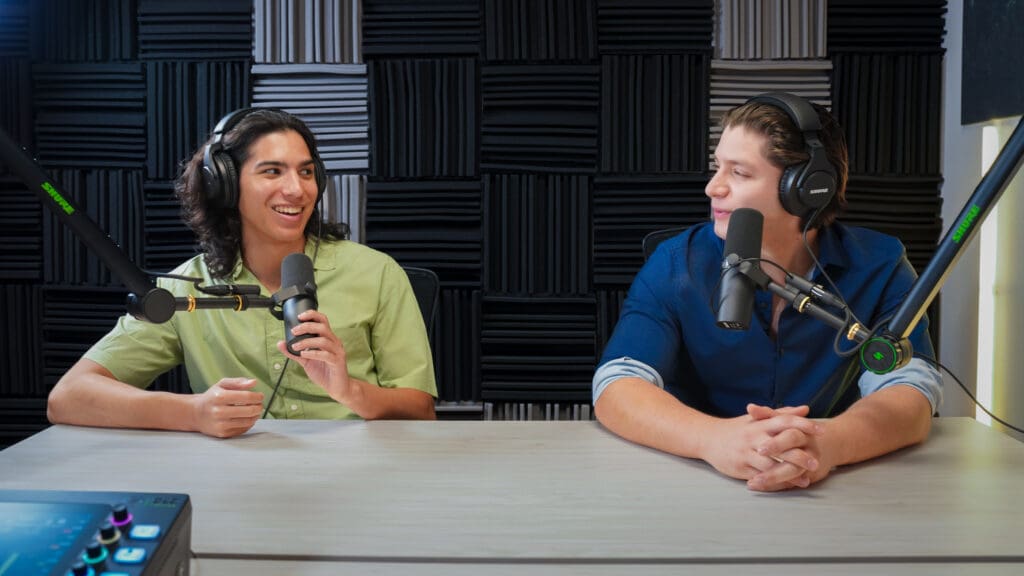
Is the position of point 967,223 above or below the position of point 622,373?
above

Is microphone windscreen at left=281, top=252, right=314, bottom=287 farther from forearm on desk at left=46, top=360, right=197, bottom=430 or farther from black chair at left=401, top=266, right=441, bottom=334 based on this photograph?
black chair at left=401, top=266, right=441, bottom=334

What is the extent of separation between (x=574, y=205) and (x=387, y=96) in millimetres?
810

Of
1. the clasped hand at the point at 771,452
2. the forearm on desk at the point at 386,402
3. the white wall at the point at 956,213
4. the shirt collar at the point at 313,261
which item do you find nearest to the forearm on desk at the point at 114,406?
the forearm on desk at the point at 386,402

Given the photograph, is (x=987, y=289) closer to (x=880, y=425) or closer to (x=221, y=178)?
(x=880, y=425)

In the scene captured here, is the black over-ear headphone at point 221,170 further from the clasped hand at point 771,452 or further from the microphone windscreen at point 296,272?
the clasped hand at point 771,452

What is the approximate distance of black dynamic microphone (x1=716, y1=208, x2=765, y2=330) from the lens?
1352 millimetres

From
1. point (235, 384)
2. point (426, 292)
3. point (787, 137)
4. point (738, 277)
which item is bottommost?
point (235, 384)

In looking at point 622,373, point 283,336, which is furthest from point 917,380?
point 283,336

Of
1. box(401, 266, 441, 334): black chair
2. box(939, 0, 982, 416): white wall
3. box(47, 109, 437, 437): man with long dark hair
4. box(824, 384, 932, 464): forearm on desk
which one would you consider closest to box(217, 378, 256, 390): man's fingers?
box(47, 109, 437, 437): man with long dark hair

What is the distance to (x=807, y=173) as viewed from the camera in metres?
1.73

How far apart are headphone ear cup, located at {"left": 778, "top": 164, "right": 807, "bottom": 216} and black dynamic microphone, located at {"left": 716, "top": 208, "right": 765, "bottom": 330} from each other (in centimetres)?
38

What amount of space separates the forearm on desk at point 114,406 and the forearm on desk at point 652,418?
0.78 m

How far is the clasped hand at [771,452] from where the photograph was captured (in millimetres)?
1402

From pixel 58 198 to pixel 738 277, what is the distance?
3.13 ft
